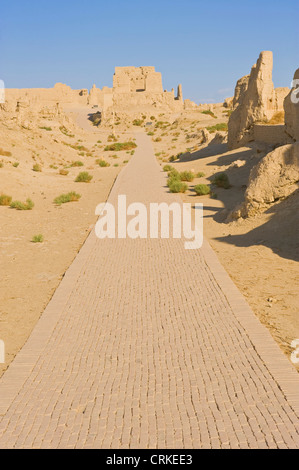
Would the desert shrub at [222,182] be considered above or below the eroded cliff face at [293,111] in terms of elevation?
below

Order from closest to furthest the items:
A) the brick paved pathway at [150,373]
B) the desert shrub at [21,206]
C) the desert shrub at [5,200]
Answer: the brick paved pathway at [150,373] < the desert shrub at [21,206] < the desert shrub at [5,200]

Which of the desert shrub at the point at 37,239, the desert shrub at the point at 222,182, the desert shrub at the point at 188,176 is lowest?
the desert shrub at the point at 37,239

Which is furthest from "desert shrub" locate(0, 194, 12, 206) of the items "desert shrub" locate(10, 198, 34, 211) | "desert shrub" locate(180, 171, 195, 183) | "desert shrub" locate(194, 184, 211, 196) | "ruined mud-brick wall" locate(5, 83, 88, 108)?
"ruined mud-brick wall" locate(5, 83, 88, 108)

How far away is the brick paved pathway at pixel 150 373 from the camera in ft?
12.5

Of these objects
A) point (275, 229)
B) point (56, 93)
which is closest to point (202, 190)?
point (275, 229)

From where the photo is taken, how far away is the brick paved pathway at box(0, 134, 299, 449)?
3812mm

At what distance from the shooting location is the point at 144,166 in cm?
2700

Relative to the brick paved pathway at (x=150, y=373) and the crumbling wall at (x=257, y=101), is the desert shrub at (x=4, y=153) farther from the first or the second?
the brick paved pathway at (x=150, y=373)

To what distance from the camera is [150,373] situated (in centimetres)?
477

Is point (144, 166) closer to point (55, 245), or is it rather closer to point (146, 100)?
point (55, 245)

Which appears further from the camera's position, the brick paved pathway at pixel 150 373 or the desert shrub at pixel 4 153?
the desert shrub at pixel 4 153

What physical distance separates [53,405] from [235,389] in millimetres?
1951

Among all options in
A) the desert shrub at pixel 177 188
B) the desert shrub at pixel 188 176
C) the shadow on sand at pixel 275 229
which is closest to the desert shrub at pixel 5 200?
the desert shrub at pixel 177 188

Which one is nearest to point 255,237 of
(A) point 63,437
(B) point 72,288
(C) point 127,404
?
(B) point 72,288
